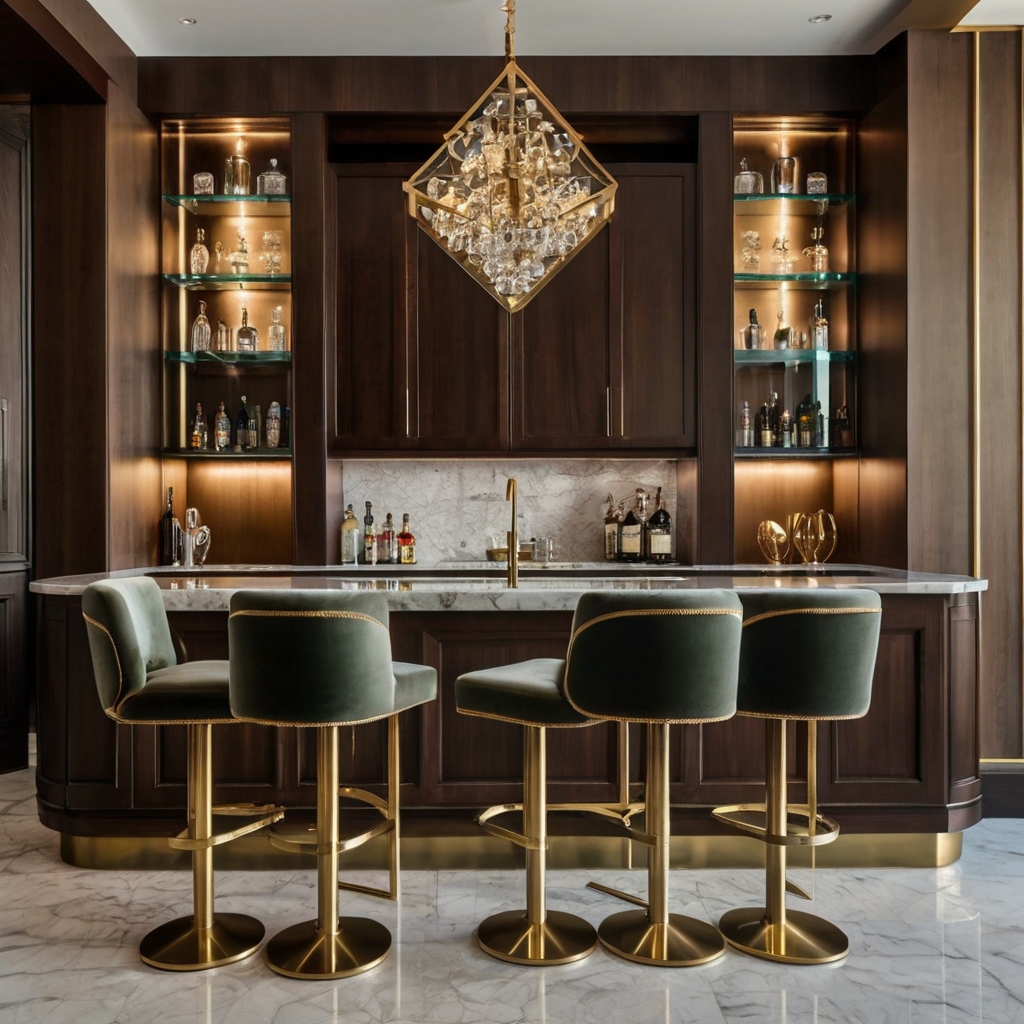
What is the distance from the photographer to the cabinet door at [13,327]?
4574 millimetres

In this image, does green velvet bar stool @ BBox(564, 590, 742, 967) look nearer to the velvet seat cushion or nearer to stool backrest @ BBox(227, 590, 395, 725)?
the velvet seat cushion

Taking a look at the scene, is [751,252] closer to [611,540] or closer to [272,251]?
[611,540]

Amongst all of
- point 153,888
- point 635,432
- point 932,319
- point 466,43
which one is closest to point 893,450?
point 932,319

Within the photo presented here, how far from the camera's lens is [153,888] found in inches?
120

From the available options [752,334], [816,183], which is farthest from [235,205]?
[816,183]

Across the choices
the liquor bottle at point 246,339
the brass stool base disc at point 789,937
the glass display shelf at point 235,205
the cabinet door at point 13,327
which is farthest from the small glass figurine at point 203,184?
the brass stool base disc at point 789,937

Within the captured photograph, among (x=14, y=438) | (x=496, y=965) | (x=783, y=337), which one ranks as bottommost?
(x=496, y=965)

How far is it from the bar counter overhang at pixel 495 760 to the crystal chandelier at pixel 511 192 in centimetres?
108

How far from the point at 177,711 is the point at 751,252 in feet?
11.3

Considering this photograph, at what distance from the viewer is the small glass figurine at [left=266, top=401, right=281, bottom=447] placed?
14.9 ft

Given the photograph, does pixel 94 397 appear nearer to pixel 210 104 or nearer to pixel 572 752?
pixel 210 104

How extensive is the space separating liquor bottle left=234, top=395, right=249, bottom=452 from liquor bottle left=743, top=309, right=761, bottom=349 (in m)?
2.48

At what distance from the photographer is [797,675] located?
245 cm

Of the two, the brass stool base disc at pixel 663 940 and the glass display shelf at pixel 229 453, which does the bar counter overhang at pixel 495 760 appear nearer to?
the brass stool base disc at pixel 663 940
